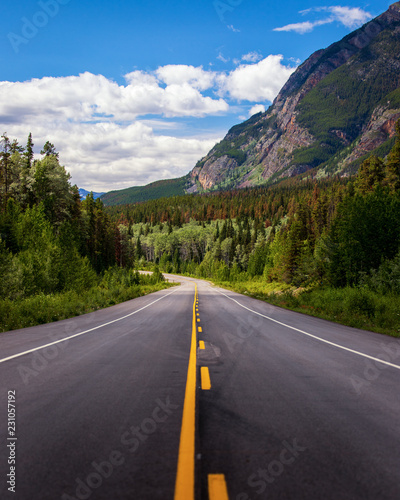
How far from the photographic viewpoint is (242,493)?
2508 mm

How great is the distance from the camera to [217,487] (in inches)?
102

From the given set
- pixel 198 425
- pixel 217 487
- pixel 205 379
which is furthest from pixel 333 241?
pixel 217 487

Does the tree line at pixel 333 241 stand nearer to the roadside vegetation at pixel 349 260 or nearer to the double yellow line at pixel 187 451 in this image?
the roadside vegetation at pixel 349 260

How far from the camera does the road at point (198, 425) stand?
2.64 metres

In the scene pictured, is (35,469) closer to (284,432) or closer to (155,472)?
(155,472)

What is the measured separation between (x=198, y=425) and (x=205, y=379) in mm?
1942

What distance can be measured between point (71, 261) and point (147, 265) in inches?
4374

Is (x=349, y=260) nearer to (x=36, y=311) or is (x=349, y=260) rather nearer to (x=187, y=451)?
(x=36, y=311)

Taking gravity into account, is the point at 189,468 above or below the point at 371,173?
below

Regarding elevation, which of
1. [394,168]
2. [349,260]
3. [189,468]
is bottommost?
[189,468]

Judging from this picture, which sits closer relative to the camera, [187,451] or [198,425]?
[187,451]

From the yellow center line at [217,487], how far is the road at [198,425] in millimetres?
13

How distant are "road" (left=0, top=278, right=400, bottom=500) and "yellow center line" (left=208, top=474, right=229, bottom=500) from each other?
0.04 ft

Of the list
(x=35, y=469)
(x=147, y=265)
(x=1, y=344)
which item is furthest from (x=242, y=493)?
(x=147, y=265)
